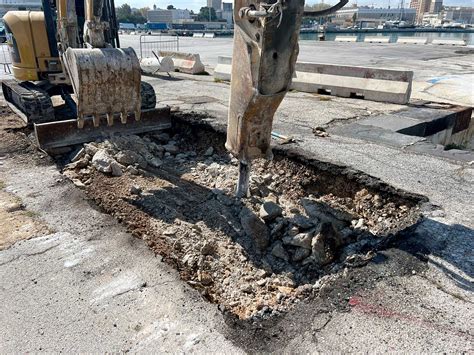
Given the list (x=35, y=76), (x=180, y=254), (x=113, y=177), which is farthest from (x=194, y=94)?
(x=180, y=254)

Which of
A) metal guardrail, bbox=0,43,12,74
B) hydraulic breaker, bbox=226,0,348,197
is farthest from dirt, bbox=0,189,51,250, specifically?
metal guardrail, bbox=0,43,12,74

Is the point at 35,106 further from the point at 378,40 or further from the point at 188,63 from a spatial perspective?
A: the point at 378,40

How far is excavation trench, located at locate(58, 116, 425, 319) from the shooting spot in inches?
162

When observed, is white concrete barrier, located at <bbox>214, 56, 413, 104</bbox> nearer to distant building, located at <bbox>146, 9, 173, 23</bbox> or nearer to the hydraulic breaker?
the hydraulic breaker

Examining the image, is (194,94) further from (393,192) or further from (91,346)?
(91,346)

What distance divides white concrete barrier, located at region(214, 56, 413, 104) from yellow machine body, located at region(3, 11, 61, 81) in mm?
5616

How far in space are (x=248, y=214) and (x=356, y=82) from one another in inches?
308

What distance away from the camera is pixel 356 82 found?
11453 millimetres

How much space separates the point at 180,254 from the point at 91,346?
1.47m

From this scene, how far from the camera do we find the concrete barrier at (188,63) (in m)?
16.3

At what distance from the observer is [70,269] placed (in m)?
4.07

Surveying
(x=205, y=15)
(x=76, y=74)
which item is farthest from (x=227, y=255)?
(x=205, y=15)

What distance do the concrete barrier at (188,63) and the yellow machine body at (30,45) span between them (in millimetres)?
8361

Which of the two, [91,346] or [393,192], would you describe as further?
[393,192]
